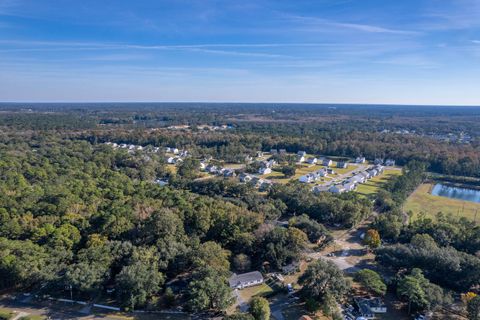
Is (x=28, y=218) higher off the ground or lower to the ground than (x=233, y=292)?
higher

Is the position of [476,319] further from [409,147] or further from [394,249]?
[409,147]

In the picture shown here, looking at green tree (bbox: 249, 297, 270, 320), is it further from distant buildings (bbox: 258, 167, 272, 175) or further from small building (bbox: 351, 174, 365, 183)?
distant buildings (bbox: 258, 167, 272, 175)

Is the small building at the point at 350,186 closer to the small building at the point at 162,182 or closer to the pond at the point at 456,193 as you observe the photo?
the pond at the point at 456,193

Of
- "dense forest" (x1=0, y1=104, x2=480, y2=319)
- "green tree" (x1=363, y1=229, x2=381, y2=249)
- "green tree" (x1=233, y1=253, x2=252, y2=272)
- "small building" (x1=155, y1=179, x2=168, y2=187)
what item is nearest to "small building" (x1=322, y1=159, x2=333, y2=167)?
"dense forest" (x1=0, y1=104, x2=480, y2=319)

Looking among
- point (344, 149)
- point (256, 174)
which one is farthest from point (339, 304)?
point (344, 149)

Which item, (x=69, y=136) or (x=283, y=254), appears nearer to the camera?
(x=283, y=254)

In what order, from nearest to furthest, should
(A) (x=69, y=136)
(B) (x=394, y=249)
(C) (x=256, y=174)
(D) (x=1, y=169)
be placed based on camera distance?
(B) (x=394, y=249), (D) (x=1, y=169), (C) (x=256, y=174), (A) (x=69, y=136)

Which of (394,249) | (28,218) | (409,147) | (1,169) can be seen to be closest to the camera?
(394,249)
